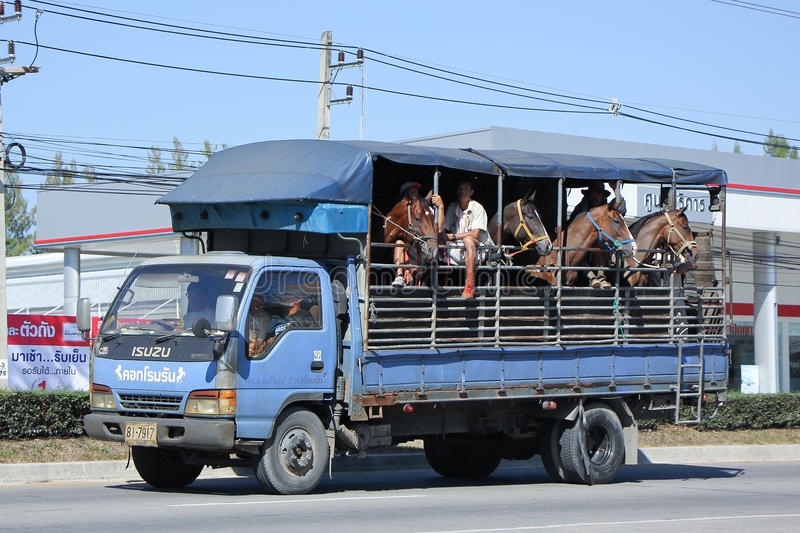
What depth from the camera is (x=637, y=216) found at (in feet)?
77.0

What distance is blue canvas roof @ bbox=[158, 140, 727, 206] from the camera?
11734 mm

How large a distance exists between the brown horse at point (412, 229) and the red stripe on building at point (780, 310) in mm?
26908

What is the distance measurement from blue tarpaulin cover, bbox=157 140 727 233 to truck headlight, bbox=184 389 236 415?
192 cm

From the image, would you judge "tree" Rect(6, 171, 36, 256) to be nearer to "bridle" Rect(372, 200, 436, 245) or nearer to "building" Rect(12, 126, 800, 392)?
"building" Rect(12, 126, 800, 392)

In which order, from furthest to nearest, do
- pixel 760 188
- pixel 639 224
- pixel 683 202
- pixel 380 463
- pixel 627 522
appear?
pixel 760 188 → pixel 683 202 → pixel 380 463 → pixel 639 224 → pixel 627 522

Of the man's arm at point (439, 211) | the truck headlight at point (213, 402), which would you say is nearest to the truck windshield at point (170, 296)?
the truck headlight at point (213, 402)

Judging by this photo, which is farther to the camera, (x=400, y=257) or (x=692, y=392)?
(x=692, y=392)

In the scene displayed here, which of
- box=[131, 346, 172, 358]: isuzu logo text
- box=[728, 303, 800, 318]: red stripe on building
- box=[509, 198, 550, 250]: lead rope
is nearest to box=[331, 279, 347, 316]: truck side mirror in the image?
box=[131, 346, 172, 358]: isuzu logo text

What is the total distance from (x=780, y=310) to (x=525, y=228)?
27.0m

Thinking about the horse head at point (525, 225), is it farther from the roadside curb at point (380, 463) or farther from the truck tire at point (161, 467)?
the truck tire at point (161, 467)

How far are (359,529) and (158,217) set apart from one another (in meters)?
24.7

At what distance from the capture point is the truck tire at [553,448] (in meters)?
13.9

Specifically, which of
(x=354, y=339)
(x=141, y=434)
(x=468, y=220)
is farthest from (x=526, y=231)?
(x=141, y=434)

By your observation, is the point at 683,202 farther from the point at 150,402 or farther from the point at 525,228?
the point at 150,402
